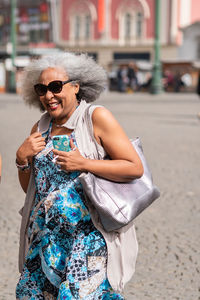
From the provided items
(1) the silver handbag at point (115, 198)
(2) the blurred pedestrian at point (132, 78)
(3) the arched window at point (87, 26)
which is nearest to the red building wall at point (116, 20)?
(3) the arched window at point (87, 26)

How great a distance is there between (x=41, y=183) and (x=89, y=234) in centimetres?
31

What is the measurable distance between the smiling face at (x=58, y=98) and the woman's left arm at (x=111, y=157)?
15cm

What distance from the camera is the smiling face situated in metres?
2.60

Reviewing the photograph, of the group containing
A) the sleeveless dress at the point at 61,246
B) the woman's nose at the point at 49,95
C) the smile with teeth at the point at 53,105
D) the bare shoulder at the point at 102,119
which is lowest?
the sleeveless dress at the point at 61,246

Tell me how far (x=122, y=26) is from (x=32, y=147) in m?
50.1

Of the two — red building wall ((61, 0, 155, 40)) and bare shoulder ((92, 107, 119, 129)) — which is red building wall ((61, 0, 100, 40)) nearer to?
red building wall ((61, 0, 155, 40))

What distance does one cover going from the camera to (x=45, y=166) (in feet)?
8.50

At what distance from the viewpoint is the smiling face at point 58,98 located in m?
2.60

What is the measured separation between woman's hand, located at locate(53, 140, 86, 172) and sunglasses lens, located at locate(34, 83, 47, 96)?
285 mm

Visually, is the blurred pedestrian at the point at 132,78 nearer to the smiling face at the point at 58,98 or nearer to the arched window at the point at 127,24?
the arched window at the point at 127,24

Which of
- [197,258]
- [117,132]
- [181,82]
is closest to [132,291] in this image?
[197,258]

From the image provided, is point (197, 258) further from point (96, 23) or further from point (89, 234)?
point (96, 23)

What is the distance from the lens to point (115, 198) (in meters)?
2.50

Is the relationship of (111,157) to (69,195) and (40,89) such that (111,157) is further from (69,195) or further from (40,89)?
(40,89)
